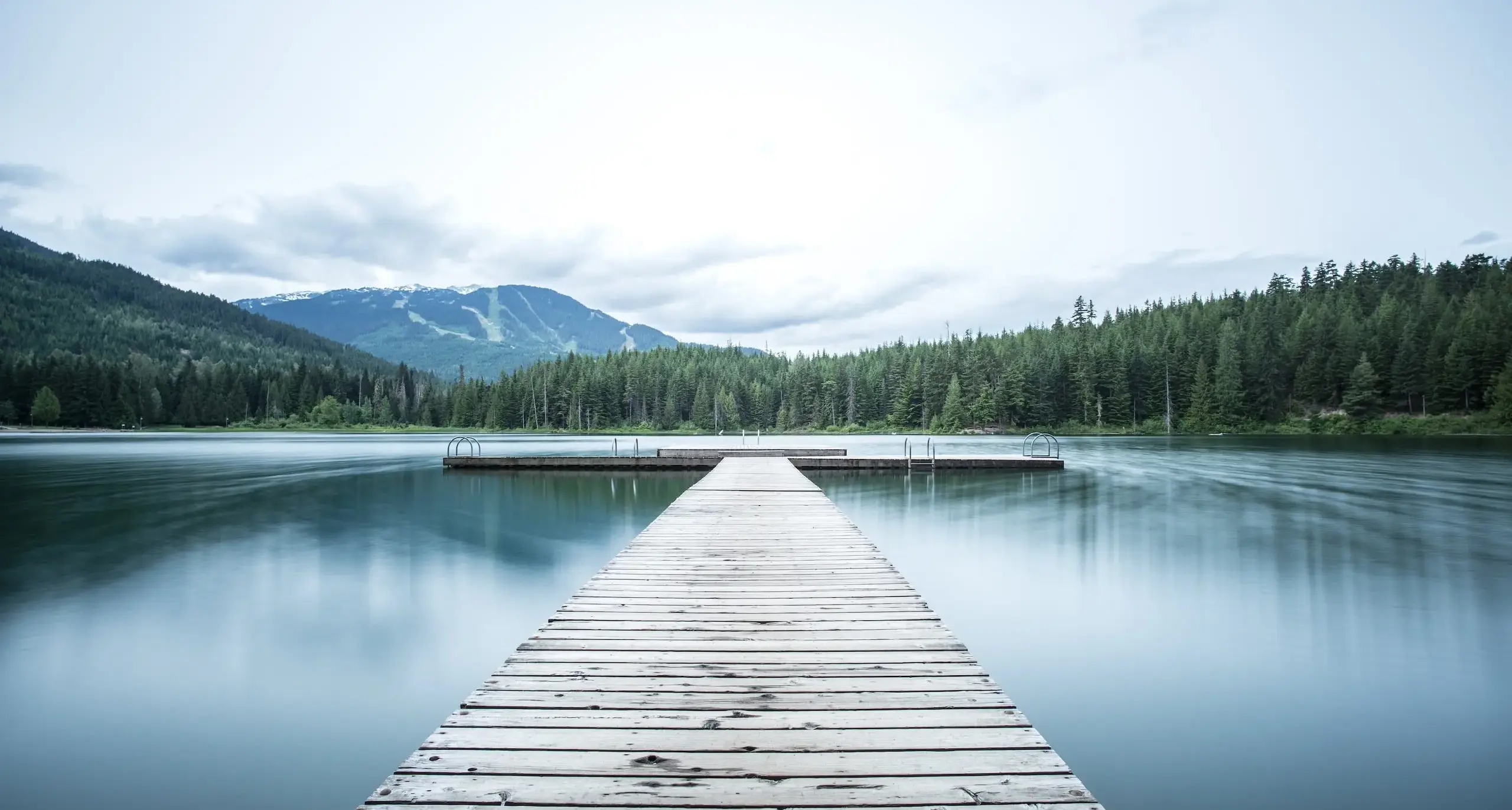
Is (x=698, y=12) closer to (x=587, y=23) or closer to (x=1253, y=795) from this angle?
(x=587, y=23)

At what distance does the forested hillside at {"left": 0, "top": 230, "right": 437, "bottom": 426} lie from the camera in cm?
8369

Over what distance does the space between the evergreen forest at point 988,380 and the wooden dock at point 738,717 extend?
72.1 m

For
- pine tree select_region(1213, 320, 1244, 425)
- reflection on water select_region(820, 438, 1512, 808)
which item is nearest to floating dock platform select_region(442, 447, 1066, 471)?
reflection on water select_region(820, 438, 1512, 808)

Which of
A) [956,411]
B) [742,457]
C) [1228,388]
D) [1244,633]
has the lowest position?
[1244,633]

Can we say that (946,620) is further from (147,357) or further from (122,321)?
(122,321)

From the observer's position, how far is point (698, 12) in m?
31.4

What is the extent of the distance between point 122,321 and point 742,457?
535 ft

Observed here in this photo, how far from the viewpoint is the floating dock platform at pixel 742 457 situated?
2589cm

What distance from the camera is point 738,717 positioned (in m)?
3.31

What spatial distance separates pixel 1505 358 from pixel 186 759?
80.7 meters

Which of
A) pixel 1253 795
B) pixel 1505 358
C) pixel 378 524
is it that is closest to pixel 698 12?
pixel 378 524

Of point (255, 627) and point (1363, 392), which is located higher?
point (1363, 392)

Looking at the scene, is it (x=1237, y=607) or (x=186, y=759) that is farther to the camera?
(x=1237, y=607)

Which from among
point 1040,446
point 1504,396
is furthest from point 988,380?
point 1504,396
